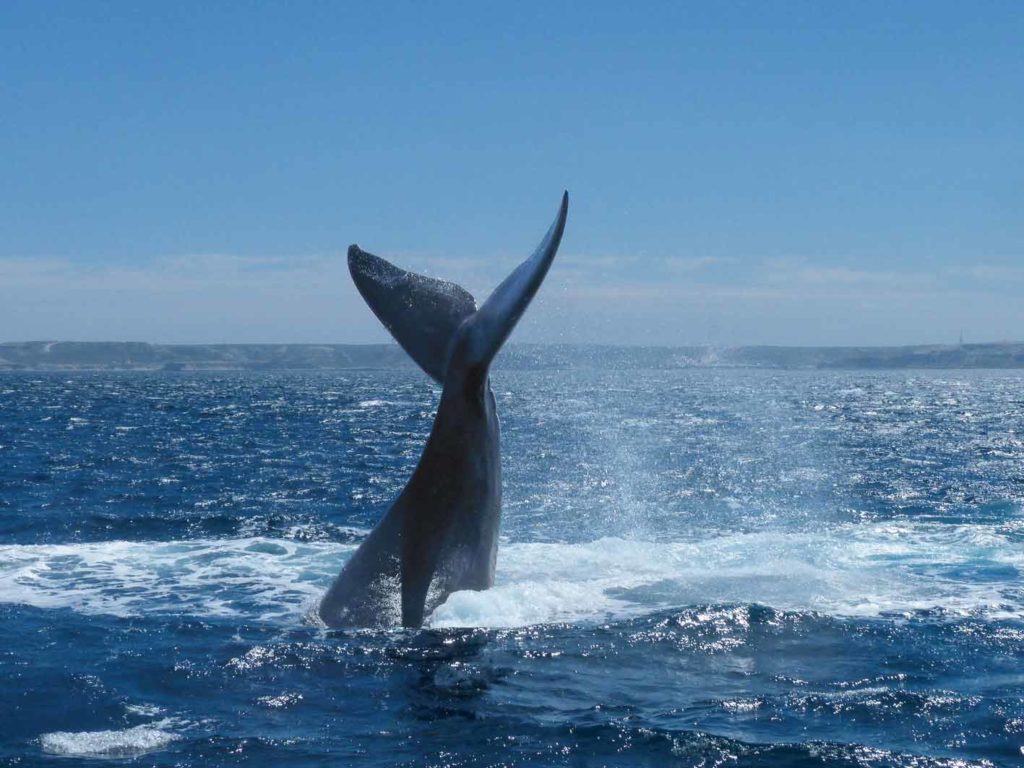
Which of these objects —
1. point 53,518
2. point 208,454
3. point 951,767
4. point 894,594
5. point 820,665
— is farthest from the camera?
point 208,454

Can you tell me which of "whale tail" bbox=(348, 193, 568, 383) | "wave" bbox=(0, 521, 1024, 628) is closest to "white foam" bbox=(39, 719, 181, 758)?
"wave" bbox=(0, 521, 1024, 628)

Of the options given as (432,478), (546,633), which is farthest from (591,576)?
(432,478)

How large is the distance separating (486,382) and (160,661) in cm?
403

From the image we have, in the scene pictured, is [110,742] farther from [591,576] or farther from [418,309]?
[591,576]

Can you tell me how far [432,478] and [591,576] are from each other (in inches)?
157

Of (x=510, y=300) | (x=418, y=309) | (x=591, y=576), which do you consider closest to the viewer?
(x=510, y=300)

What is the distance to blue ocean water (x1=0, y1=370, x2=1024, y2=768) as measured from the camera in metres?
9.03

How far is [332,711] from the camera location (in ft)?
31.9

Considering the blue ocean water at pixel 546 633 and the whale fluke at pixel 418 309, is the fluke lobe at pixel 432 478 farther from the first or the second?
the blue ocean water at pixel 546 633

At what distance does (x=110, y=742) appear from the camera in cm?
891

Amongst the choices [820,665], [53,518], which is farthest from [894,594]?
[53,518]

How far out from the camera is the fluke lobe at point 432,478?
1225 cm

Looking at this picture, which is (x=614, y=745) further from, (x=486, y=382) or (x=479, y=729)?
(x=486, y=382)

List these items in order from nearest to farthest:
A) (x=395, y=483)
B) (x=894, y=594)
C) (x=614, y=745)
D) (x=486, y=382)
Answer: (x=614, y=745)
(x=486, y=382)
(x=894, y=594)
(x=395, y=483)
